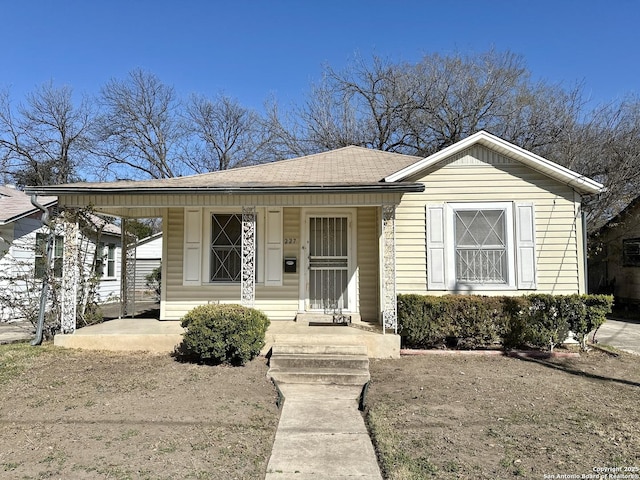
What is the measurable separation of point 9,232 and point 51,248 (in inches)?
179

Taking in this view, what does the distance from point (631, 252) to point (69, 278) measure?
17.4 meters

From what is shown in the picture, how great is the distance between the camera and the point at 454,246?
28.1ft

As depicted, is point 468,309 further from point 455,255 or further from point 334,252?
point 334,252

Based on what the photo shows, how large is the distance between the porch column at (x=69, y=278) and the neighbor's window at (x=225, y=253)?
100 inches

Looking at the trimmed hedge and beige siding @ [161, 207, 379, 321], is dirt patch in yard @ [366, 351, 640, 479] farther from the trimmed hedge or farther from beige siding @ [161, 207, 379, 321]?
beige siding @ [161, 207, 379, 321]

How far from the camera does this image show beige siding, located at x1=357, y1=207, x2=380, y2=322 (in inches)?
361

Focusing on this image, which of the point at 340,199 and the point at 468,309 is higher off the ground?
→ the point at 340,199

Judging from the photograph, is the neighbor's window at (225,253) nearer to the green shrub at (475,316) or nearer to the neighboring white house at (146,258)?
the green shrub at (475,316)

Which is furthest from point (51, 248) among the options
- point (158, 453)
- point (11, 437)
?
point (158, 453)

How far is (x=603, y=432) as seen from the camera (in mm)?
4152

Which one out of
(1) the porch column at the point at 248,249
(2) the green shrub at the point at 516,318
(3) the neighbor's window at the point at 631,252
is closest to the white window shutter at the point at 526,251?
(2) the green shrub at the point at 516,318

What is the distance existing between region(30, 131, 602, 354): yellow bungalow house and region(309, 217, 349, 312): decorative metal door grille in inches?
0.8

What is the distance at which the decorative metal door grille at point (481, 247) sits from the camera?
28.0 ft

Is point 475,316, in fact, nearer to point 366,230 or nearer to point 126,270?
point 366,230
